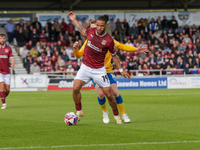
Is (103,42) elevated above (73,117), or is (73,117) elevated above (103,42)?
(103,42)

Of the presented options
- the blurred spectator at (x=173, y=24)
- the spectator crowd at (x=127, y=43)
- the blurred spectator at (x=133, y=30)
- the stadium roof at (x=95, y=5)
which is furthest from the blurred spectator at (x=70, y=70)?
the blurred spectator at (x=173, y=24)

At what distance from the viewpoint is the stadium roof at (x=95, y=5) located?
123 ft

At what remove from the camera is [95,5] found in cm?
3894

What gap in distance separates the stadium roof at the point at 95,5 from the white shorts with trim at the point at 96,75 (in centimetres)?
2953

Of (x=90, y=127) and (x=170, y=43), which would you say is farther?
(x=170, y=43)

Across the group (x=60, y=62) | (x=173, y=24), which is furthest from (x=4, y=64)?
(x=173, y=24)

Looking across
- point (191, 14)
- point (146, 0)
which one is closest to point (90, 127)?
point (191, 14)

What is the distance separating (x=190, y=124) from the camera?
7.71 m

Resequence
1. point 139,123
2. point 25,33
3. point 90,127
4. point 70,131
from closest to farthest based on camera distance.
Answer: point 70,131, point 90,127, point 139,123, point 25,33

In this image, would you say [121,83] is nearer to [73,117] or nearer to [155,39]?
[155,39]

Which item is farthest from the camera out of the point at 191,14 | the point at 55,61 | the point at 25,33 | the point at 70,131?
the point at 191,14

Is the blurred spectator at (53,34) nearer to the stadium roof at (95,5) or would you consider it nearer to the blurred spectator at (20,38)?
the blurred spectator at (20,38)

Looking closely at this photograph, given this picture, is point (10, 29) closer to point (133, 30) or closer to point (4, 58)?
point (133, 30)

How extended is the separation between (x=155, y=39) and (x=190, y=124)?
2510 cm
